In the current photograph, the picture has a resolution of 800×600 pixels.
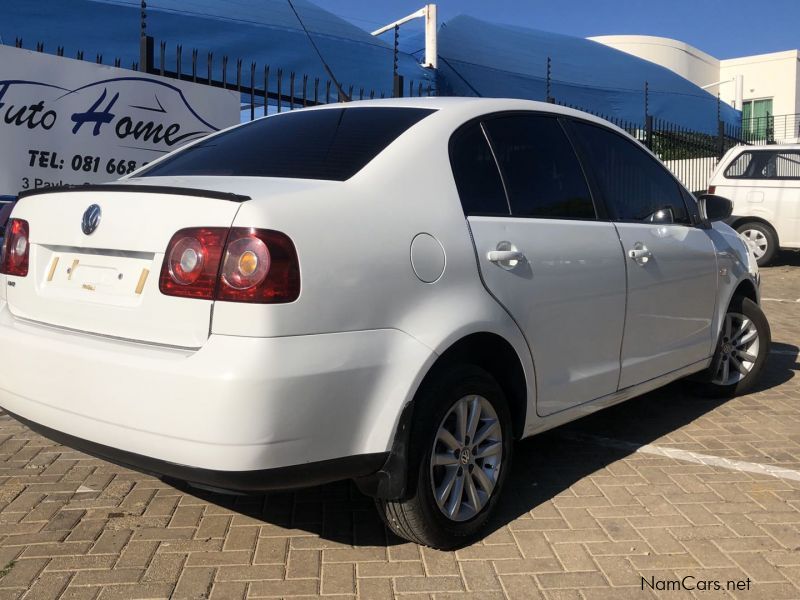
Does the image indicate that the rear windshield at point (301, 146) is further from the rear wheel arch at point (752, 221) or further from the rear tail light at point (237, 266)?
the rear wheel arch at point (752, 221)

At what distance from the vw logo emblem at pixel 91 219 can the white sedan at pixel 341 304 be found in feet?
0.06

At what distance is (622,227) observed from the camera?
367 centimetres

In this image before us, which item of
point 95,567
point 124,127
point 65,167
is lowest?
point 95,567

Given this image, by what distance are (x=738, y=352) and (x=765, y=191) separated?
7950 mm

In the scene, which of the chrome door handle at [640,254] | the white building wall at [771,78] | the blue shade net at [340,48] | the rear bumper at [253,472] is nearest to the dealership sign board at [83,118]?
the blue shade net at [340,48]

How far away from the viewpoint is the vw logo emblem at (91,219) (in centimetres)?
255

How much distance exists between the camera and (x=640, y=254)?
367 centimetres

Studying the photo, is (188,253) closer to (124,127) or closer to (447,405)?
(447,405)

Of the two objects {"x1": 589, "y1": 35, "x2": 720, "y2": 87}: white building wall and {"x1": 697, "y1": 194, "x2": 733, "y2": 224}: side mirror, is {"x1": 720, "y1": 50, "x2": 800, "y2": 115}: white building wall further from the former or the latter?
{"x1": 697, "y1": 194, "x2": 733, "y2": 224}: side mirror

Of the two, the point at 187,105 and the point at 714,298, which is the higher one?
the point at 187,105

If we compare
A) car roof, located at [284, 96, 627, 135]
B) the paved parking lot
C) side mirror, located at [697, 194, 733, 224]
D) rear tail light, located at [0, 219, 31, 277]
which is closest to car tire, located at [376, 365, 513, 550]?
the paved parking lot

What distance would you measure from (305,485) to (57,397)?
0.88 metres

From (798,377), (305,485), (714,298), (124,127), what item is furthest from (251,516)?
(124,127)

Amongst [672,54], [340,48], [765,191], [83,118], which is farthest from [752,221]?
[672,54]
